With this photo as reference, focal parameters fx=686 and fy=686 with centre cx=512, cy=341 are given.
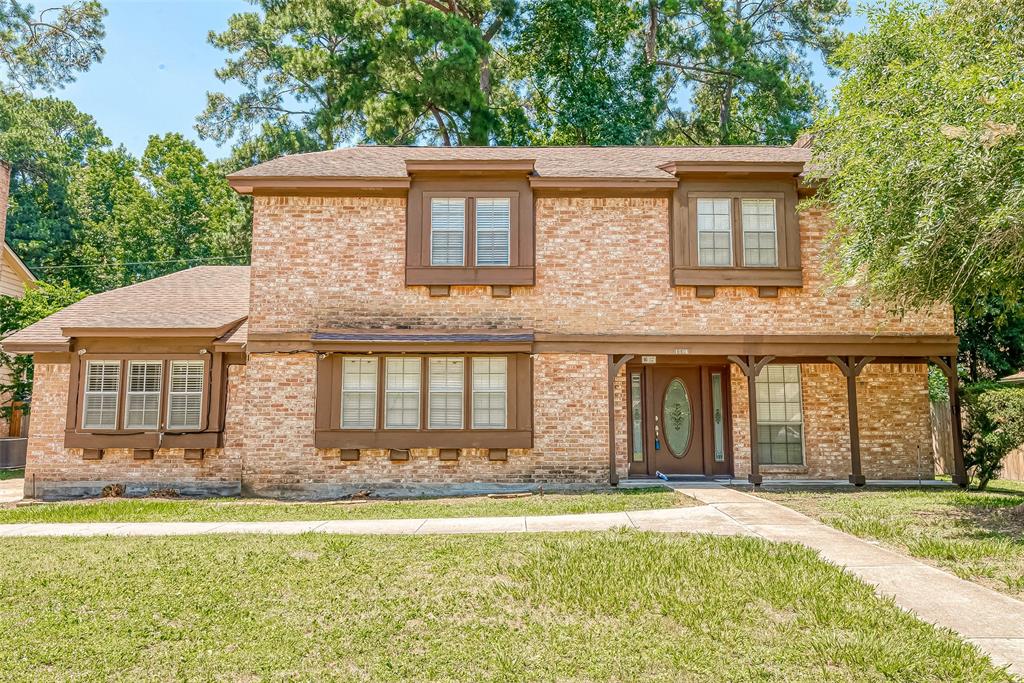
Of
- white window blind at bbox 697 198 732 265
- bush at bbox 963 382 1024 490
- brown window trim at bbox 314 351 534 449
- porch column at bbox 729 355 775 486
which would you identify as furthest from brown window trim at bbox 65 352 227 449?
bush at bbox 963 382 1024 490

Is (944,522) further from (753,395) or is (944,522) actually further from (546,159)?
(546,159)

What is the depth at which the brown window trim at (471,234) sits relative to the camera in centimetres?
1276

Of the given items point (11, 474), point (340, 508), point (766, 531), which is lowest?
point (11, 474)

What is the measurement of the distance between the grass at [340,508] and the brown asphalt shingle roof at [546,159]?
5.91m

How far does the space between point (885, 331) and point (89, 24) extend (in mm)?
29815

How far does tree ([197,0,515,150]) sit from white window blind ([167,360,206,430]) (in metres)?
16.2

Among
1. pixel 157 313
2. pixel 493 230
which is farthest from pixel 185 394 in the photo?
pixel 493 230

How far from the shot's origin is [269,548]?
7.33 meters

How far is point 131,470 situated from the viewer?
13.0 meters

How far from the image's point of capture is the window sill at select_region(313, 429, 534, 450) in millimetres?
12336

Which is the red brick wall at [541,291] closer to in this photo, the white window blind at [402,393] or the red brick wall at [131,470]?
the white window blind at [402,393]

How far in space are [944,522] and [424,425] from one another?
802cm

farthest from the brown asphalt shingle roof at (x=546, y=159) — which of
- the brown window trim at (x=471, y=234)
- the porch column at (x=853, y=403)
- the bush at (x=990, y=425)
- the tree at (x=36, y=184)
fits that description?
the tree at (x=36, y=184)

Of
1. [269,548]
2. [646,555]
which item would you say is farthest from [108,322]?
[646,555]
